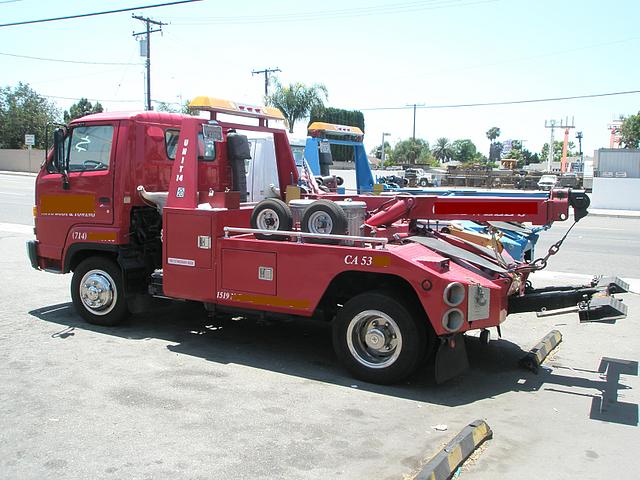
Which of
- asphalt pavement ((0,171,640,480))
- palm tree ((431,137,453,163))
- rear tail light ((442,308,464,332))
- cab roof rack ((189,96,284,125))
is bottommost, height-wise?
asphalt pavement ((0,171,640,480))

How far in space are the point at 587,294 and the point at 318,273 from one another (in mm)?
2476

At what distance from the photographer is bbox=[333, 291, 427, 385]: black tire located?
5484 mm

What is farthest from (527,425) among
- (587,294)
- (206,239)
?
(206,239)

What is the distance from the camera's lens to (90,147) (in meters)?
7.54

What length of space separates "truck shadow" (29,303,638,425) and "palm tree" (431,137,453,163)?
160 metres

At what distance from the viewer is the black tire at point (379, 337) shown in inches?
216

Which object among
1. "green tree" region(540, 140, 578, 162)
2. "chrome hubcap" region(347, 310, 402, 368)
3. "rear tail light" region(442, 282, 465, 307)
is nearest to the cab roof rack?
"chrome hubcap" region(347, 310, 402, 368)

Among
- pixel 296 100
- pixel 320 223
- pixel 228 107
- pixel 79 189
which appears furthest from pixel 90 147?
pixel 296 100

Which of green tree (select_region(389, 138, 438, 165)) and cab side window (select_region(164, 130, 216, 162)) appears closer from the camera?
cab side window (select_region(164, 130, 216, 162))

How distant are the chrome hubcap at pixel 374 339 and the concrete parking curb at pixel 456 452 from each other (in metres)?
1.12

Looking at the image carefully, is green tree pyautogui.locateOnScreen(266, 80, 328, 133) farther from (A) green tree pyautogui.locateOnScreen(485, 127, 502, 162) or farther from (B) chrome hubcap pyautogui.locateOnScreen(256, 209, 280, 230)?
(A) green tree pyautogui.locateOnScreen(485, 127, 502, 162)

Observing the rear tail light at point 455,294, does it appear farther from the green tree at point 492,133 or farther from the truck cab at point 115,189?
the green tree at point 492,133

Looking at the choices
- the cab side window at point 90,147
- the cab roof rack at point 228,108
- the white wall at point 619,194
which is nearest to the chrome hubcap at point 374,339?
the cab roof rack at point 228,108

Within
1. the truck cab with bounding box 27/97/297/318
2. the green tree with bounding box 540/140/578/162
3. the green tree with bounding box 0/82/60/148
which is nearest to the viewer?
the truck cab with bounding box 27/97/297/318
